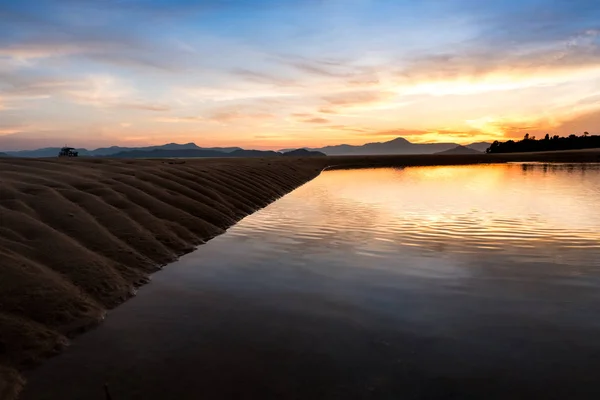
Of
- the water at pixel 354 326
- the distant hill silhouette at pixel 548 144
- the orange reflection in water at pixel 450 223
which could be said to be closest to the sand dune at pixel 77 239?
the water at pixel 354 326

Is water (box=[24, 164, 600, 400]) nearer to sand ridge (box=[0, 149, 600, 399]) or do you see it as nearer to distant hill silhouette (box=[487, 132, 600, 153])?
sand ridge (box=[0, 149, 600, 399])

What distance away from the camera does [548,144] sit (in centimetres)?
17262

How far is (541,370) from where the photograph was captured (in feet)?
21.2

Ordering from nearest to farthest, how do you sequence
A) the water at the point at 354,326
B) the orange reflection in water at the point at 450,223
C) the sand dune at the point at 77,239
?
the water at the point at 354,326 → the sand dune at the point at 77,239 → the orange reflection in water at the point at 450,223

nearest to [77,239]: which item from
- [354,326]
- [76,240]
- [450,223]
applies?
[76,240]

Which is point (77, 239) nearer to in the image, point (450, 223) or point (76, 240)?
point (76, 240)

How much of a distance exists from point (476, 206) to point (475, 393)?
21.7 m

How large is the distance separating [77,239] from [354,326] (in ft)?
27.3

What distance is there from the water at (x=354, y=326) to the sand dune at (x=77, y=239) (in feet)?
2.00

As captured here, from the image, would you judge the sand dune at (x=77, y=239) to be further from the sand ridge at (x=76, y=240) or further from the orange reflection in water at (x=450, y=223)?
the orange reflection in water at (x=450, y=223)

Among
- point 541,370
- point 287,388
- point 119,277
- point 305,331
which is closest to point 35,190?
point 119,277

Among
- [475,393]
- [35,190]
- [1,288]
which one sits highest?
[35,190]

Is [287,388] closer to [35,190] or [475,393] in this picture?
[475,393]

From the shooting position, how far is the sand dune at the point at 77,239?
7.69m
